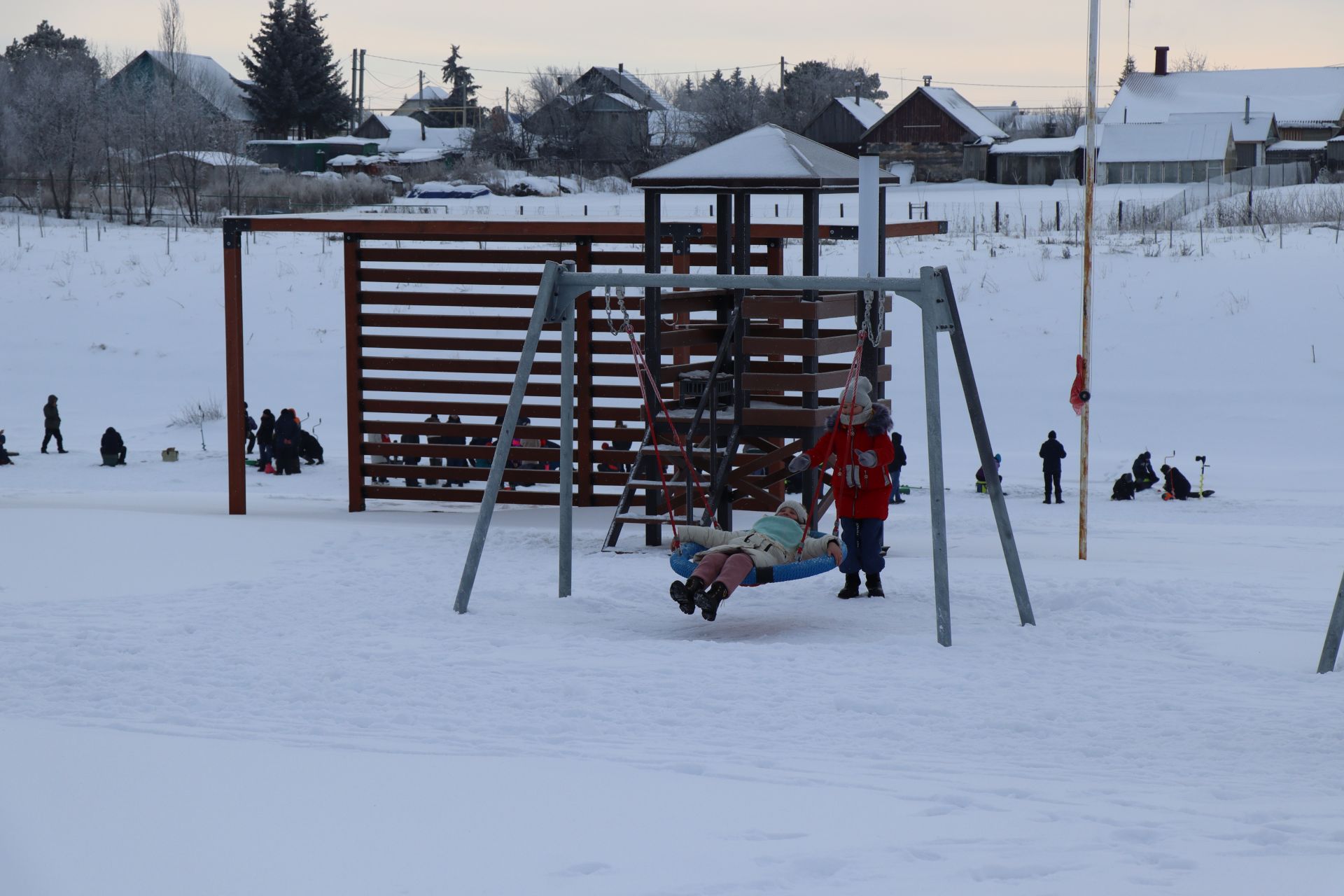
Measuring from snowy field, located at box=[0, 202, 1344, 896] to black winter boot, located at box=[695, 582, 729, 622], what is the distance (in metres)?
0.21

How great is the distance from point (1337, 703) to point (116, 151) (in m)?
47.7

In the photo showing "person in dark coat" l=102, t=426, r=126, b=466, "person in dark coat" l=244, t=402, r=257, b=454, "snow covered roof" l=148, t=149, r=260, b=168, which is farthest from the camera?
"snow covered roof" l=148, t=149, r=260, b=168

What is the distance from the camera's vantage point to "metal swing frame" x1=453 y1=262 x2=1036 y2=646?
7.14m

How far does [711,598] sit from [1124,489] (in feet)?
31.7

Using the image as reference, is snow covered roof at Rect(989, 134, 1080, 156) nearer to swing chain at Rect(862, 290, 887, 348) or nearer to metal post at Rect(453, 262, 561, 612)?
swing chain at Rect(862, 290, 887, 348)

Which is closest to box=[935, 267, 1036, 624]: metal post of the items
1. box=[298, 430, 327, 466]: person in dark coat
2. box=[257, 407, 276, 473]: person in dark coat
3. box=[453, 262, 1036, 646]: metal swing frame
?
box=[453, 262, 1036, 646]: metal swing frame

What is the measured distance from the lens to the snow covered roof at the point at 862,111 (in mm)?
55531

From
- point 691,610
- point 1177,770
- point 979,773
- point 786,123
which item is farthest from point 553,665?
point 786,123

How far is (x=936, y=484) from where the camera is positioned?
711 cm

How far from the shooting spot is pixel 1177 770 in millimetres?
5102

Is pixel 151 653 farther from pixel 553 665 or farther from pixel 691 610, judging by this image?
pixel 691 610

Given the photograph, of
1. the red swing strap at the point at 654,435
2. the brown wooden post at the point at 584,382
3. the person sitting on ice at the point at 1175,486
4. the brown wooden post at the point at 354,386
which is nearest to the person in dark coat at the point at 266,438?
the brown wooden post at the point at 354,386

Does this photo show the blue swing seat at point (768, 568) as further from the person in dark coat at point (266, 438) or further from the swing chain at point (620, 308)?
the person in dark coat at point (266, 438)

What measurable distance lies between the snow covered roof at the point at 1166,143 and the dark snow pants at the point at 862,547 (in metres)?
40.3
